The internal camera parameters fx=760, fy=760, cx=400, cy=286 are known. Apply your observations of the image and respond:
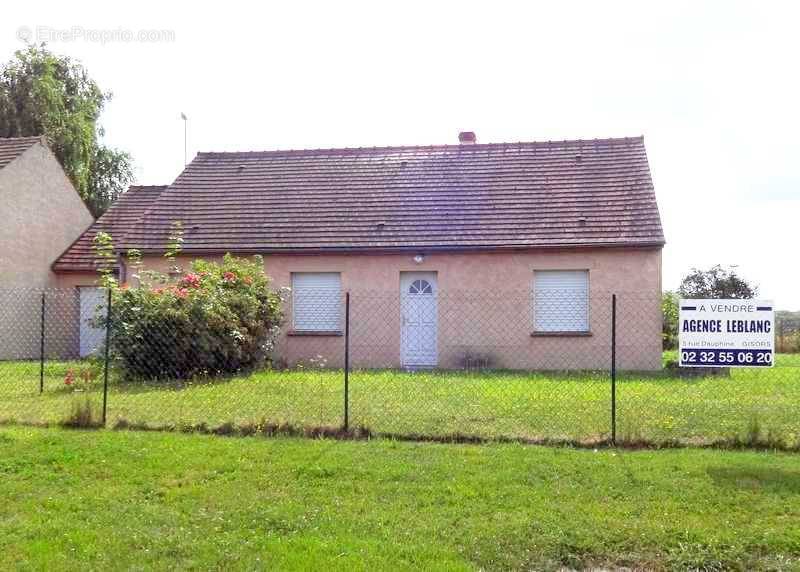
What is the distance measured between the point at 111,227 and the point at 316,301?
8994mm

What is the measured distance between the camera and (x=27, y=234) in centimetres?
2112

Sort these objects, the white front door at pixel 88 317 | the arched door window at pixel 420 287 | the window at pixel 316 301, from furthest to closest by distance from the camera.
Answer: the white front door at pixel 88 317 → the window at pixel 316 301 → the arched door window at pixel 420 287

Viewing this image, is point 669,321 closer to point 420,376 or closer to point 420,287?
point 420,287

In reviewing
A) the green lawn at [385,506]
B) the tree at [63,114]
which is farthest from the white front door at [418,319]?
the tree at [63,114]

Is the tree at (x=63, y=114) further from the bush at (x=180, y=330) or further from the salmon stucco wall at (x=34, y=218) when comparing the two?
the bush at (x=180, y=330)

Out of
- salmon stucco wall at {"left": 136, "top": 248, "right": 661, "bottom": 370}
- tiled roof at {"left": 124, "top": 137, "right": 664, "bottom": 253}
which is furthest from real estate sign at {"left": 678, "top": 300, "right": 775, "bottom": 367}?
tiled roof at {"left": 124, "top": 137, "right": 664, "bottom": 253}

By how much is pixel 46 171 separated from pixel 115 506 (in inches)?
730

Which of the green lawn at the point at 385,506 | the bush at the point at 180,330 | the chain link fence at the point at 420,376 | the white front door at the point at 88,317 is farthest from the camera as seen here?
the white front door at the point at 88,317

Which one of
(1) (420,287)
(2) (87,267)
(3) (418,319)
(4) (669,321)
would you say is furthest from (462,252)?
(2) (87,267)

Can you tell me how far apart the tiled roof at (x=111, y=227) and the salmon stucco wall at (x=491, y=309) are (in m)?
7.19

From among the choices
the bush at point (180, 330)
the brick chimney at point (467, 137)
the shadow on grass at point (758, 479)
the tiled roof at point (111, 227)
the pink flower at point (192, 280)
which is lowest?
the shadow on grass at point (758, 479)

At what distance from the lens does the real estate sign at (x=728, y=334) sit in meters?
8.41

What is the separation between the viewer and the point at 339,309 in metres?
17.5

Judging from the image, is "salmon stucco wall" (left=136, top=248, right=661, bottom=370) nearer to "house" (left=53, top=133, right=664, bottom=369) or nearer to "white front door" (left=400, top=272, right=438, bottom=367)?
"house" (left=53, top=133, right=664, bottom=369)
